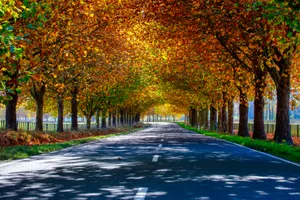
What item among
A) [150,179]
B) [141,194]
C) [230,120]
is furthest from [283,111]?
[230,120]

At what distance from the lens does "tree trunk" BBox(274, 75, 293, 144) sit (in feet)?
63.8

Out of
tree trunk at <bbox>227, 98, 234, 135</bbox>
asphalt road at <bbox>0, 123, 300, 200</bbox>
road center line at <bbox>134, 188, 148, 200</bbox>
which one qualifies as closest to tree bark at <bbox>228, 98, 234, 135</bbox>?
tree trunk at <bbox>227, 98, 234, 135</bbox>

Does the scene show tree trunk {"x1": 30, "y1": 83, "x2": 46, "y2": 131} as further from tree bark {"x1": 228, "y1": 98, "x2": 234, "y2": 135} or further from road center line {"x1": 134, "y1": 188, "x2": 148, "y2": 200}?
road center line {"x1": 134, "y1": 188, "x2": 148, "y2": 200}

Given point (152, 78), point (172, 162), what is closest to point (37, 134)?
point (172, 162)

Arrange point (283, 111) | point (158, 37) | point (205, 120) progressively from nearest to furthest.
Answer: point (283, 111)
point (158, 37)
point (205, 120)

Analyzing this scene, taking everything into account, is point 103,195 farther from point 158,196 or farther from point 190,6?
point 190,6

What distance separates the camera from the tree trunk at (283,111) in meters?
19.4

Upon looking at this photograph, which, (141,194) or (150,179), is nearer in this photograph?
(141,194)

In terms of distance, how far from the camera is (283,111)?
19453 mm

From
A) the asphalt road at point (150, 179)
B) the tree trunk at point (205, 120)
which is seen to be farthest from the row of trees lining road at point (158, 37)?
the tree trunk at point (205, 120)

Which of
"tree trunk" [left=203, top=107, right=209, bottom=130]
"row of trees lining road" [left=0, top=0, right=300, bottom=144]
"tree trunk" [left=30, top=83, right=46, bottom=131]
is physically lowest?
"tree trunk" [left=203, top=107, right=209, bottom=130]

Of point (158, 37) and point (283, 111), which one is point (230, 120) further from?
point (158, 37)

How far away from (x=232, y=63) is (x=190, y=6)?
29.2 feet

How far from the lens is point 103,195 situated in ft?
21.7
